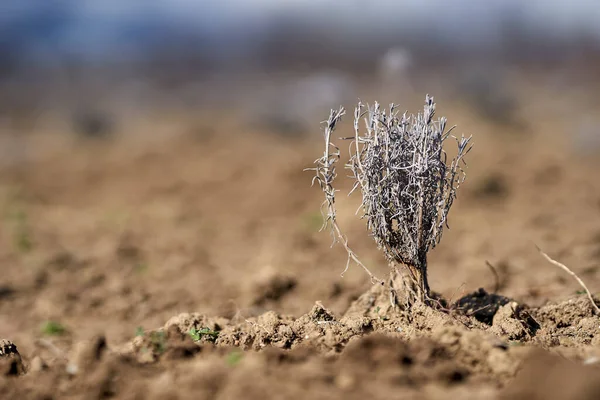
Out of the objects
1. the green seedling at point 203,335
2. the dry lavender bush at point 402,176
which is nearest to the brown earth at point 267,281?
the green seedling at point 203,335

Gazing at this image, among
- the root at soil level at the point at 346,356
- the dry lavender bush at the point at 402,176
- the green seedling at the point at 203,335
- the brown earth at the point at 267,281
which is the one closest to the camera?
the root at soil level at the point at 346,356

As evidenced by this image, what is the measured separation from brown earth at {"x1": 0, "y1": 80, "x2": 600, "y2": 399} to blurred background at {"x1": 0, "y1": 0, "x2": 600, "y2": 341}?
0.06 metres

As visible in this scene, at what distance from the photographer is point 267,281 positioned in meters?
6.10

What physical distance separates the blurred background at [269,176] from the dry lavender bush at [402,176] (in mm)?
636

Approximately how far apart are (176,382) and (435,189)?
184 cm

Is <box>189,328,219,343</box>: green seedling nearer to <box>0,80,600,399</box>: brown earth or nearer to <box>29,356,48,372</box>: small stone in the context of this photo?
<box>0,80,600,399</box>: brown earth

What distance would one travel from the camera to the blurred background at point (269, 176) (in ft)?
21.4

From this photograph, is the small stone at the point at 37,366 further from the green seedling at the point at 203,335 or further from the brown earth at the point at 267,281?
the green seedling at the point at 203,335

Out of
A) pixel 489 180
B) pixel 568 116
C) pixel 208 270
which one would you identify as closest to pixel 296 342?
pixel 208 270

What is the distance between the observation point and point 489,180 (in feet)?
35.7

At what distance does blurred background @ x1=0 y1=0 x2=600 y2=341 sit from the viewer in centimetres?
651

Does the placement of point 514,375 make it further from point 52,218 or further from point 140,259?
point 52,218

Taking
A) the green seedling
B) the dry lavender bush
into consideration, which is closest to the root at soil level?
the green seedling

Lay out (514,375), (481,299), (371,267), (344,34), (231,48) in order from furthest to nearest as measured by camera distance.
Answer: (231,48)
(344,34)
(371,267)
(481,299)
(514,375)
